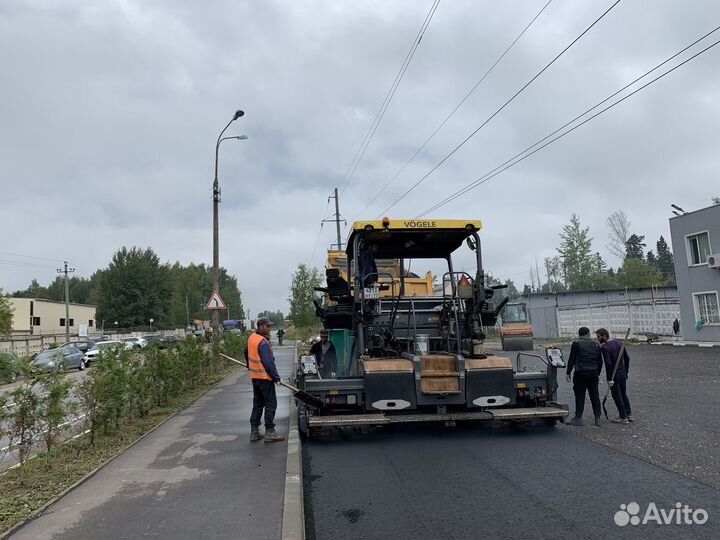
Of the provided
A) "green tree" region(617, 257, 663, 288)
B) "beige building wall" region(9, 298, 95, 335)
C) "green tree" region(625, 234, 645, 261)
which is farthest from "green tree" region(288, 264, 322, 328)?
"green tree" region(625, 234, 645, 261)

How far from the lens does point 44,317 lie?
67.9 m

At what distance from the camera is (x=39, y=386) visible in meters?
6.16

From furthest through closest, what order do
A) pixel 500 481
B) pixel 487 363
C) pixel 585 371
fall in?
pixel 585 371, pixel 487 363, pixel 500 481

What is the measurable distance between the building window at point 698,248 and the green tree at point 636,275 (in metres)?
46.0

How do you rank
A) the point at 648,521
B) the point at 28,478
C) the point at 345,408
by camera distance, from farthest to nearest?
the point at 345,408 < the point at 28,478 < the point at 648,521

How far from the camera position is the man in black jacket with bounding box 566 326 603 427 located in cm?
868

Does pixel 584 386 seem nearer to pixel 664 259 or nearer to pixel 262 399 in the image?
pixel 262 399

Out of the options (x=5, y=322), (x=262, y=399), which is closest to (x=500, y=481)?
(x=262, y=399)

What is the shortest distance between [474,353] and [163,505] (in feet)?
15.5

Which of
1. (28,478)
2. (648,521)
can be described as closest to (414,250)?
(648,521)

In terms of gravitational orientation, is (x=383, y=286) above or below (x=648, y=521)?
above

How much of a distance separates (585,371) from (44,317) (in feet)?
239

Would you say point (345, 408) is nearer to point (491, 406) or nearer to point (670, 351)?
point (491, 406)

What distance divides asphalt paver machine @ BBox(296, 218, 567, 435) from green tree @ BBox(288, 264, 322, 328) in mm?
29032
